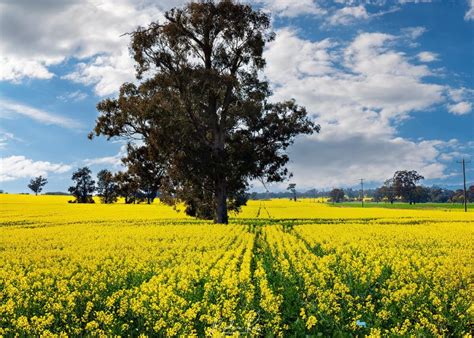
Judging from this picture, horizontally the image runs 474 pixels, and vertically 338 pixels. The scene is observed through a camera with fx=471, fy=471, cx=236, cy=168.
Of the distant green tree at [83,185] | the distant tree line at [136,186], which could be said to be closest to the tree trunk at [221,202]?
the distant tree line at [136,186]

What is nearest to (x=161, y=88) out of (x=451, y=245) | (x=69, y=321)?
(x=451, y=245)

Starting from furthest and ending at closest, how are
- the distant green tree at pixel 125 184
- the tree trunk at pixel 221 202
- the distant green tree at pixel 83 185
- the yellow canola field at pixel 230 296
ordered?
1. the distant green tree at pixel 83 185
2. the distant green tree at pixel 125 184
3. the tree trunk at pixel 221 202
4. the yellow canola field at pixel 230 296

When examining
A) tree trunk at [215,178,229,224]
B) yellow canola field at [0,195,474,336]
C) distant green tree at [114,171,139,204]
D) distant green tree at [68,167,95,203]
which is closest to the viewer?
yellow canola field at [0,195,474,336]

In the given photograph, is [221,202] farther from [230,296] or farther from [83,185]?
[83,185]

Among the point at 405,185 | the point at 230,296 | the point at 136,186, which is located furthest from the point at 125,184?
the point at 405,185

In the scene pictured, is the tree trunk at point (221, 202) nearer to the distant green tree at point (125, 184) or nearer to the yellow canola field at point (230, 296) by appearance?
the distant green tree at point (125, 184)

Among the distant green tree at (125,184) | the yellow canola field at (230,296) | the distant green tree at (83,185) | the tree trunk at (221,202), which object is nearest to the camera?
the yellow canola field at (230,296)

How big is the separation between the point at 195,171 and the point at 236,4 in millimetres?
16051

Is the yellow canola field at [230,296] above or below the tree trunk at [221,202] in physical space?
below

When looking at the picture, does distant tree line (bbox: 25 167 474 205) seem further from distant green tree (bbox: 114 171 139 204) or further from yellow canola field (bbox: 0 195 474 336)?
yellow canola field (bbox: 0 195 474 336)

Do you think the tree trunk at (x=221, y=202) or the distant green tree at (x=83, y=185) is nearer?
the tree trunk at (x=221, y=202)

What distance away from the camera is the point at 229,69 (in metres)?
45.7

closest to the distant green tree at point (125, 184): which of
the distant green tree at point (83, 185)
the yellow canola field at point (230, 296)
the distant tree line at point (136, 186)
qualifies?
the distant tree line at point (136, 186)

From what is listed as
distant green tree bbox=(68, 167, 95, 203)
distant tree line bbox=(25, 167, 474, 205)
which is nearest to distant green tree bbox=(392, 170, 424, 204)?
distant tree line bbox=(25, 167, 474, 205)
